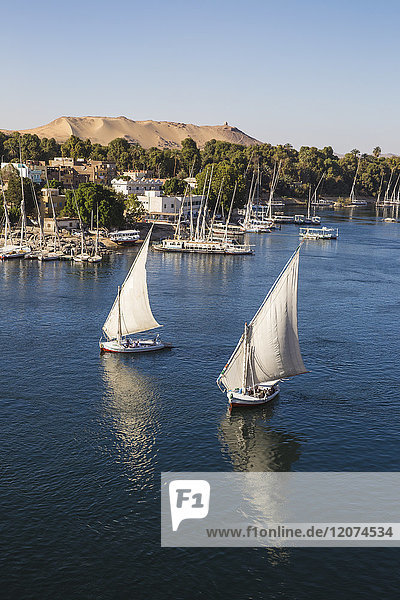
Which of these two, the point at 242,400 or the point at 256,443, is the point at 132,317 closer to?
the point at 242,400

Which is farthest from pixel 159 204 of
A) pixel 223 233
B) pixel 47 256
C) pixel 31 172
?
pixel 47 256

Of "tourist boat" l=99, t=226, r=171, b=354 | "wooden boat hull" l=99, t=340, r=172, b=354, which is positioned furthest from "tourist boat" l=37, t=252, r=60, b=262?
"wooden boat hull" l=99, t=340, r=172, b=354

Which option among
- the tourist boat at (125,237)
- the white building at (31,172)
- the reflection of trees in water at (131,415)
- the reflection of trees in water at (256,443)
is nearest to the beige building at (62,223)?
the tourist boat at (125,237)

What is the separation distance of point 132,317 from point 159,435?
78.2ft

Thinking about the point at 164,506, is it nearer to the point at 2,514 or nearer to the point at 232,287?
the point at 2,514

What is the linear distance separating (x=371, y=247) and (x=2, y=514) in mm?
144543

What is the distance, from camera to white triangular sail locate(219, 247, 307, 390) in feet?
180

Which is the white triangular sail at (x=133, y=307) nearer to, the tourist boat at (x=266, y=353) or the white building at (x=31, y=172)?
the tourist boat at (x=266, y=353)

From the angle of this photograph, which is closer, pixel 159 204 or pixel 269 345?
pixel 269 345

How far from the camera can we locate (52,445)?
46.8 m

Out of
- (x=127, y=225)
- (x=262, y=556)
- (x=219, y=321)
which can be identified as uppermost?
(x=127, y=225)

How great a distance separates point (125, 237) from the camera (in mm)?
155375

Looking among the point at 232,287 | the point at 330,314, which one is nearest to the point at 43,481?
the point at 330,314

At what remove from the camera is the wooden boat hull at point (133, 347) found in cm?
6838
